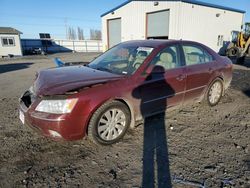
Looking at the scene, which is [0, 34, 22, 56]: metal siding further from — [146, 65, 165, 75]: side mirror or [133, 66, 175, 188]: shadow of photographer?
[146, 65, 165, 75]: side mirror

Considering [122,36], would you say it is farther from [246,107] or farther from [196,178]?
[196,178]

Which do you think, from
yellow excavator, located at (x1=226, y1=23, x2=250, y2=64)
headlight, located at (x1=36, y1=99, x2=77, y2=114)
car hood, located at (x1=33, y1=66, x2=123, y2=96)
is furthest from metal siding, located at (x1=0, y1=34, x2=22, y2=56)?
headlight, located at (x1=36, y1=99, x2=77, y2=114)

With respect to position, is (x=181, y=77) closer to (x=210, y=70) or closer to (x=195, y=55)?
(x=195, y=55)

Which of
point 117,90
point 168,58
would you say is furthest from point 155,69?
point 117,90

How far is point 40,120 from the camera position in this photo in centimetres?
297

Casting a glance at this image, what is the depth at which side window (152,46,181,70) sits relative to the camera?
3.92 m

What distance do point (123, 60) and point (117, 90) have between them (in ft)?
3.45

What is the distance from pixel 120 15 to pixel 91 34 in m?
83.1

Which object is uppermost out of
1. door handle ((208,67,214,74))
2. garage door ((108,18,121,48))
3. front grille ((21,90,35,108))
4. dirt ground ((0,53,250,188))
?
garage door ((108,18,121,48))

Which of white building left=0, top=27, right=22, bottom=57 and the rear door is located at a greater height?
white building left=0, top=27, right=22, bottom=57

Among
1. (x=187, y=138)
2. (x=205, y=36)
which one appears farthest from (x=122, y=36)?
(x=187, y=138)

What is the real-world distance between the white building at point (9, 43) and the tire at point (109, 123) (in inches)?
1266

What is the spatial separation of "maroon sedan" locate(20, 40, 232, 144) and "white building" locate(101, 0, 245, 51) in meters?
13.2

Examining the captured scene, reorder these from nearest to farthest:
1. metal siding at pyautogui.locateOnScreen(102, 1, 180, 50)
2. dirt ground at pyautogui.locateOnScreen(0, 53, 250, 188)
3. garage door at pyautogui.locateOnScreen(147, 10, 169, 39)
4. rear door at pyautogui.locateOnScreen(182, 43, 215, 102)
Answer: dirt ground at pyautogui.locateOnScreen(0, 53, 250, 188) < rear door at pyautogui.locateOnScreen(182, 43, 215, 102) < metal siding at pyautogui.locateOnScreen(102, 1, 180, 50) < garage door at pyautogui.locateOnScreen(147, 10, 169, 39)
